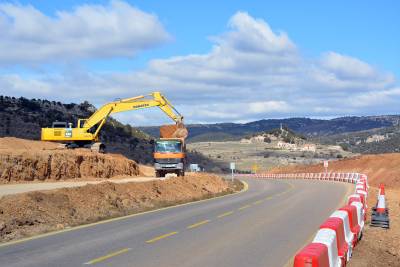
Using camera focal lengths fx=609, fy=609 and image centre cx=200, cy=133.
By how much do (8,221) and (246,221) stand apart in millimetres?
7108

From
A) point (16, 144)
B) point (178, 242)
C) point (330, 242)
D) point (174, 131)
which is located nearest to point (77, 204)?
point (178, 242)

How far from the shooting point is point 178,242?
14.2 metres

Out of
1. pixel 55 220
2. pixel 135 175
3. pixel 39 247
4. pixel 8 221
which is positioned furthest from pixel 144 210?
pixel 135 175

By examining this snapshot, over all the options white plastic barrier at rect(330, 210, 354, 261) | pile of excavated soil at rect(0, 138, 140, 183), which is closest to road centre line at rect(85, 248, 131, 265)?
white plastic barrier at rect(330, 210, 354, 261)

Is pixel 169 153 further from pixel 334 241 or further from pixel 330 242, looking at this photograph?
pixel 330 242

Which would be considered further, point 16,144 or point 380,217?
point 16,144

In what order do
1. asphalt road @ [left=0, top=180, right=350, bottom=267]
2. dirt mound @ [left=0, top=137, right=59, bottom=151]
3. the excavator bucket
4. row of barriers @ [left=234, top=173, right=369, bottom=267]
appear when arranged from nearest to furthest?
row of barriers @ [left=234, top=173, right=369, bottom=267]
asphalt road @ [left=0, top=180, right=350, bottom=267]
the excavator bucket
dirt mound @ [left=0, top=137, right=59, bottom=151]

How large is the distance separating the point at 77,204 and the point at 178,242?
904 cm

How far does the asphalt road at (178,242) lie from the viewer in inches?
462

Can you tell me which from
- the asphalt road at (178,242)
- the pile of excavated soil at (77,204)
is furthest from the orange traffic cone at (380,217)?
the pile of excavated soil at (77,204)

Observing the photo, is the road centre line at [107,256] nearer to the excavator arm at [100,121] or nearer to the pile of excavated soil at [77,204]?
the pile of excavated soil at [77,204]

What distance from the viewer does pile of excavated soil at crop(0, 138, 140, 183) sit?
35406 mm

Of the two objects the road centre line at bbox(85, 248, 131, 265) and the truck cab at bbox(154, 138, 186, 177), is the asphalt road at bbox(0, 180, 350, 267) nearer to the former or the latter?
the road centre line at bbox(85, 248, 131, 265)

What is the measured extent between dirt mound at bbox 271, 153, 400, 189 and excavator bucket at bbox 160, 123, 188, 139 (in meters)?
18.8
